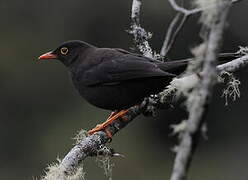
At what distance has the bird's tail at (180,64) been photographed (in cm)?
601

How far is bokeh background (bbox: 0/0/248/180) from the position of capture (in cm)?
1546

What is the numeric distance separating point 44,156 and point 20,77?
228 centimetres

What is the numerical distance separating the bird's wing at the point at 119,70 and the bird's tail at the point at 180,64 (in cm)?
7

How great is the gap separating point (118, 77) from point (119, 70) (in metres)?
0.08

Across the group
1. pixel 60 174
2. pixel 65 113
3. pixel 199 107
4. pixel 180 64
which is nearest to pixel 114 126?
pixel 180 64

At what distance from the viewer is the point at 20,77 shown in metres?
16.8

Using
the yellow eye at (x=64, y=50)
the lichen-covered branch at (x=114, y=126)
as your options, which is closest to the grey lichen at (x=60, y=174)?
the lichen-covered branch at (x=114, y=126)

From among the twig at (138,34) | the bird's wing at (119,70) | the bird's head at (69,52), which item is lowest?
the bird's wing at (119,70)

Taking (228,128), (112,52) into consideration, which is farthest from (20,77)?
(112,52)

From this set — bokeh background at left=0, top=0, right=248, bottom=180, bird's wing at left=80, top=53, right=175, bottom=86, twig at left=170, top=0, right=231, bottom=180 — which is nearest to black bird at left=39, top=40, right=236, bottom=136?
bird's wing at left=80, top=53, right=175, bottom=86

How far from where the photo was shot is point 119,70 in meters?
6.75

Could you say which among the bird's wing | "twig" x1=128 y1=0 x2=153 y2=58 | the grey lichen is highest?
"twig" x1=128 y1=0 x2=153 y2=58

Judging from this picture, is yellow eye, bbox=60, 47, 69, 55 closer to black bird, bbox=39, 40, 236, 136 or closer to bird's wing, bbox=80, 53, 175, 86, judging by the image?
black bird, bbox=39, 40, 236, 136

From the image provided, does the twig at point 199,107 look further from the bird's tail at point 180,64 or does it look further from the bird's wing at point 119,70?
the bird's wing at point 119,70
